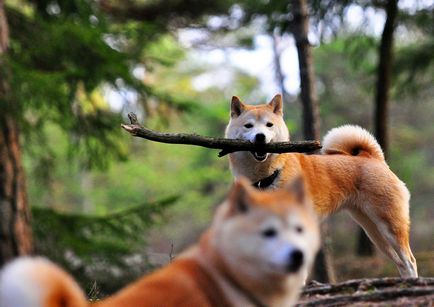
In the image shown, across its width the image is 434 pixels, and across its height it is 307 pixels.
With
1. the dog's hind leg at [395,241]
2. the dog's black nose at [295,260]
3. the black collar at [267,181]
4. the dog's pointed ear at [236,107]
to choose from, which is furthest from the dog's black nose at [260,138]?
the dog's black nose at [295,260]

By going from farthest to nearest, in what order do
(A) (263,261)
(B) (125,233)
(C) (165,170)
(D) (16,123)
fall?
(C) (165,170) < (B) (125,233) < (D) (16,123) < (A) (263,261)

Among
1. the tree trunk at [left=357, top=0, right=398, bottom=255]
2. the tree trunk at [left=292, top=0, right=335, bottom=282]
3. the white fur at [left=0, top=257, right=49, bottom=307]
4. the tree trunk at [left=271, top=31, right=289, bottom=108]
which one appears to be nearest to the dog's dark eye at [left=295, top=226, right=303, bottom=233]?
the white fur at [left=0, top=257, right=49, bottom=307]

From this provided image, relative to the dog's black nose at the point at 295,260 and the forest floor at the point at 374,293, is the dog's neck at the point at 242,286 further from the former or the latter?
the forest floor at the point at 374,293

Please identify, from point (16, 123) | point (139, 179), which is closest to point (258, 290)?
point (16, 123)

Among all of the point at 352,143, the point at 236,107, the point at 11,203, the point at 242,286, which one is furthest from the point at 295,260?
the point at 11,203

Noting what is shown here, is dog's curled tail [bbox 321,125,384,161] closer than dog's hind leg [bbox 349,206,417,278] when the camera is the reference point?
No

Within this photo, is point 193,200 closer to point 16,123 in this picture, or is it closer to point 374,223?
point 16,123

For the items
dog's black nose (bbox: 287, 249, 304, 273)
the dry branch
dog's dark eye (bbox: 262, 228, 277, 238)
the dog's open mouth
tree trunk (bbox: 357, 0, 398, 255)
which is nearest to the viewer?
dog's black nose (bbox: 287, 249, 304, 273)

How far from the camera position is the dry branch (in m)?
5.49

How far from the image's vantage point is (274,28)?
1265cm

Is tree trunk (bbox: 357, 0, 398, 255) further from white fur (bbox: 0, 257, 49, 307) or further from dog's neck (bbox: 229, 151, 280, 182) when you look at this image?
white fur (bbox: 0, 257, 49, 307)

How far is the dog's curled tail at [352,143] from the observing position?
7.52 metres

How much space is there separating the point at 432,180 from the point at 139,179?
35.2ft

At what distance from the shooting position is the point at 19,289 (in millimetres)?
3080
